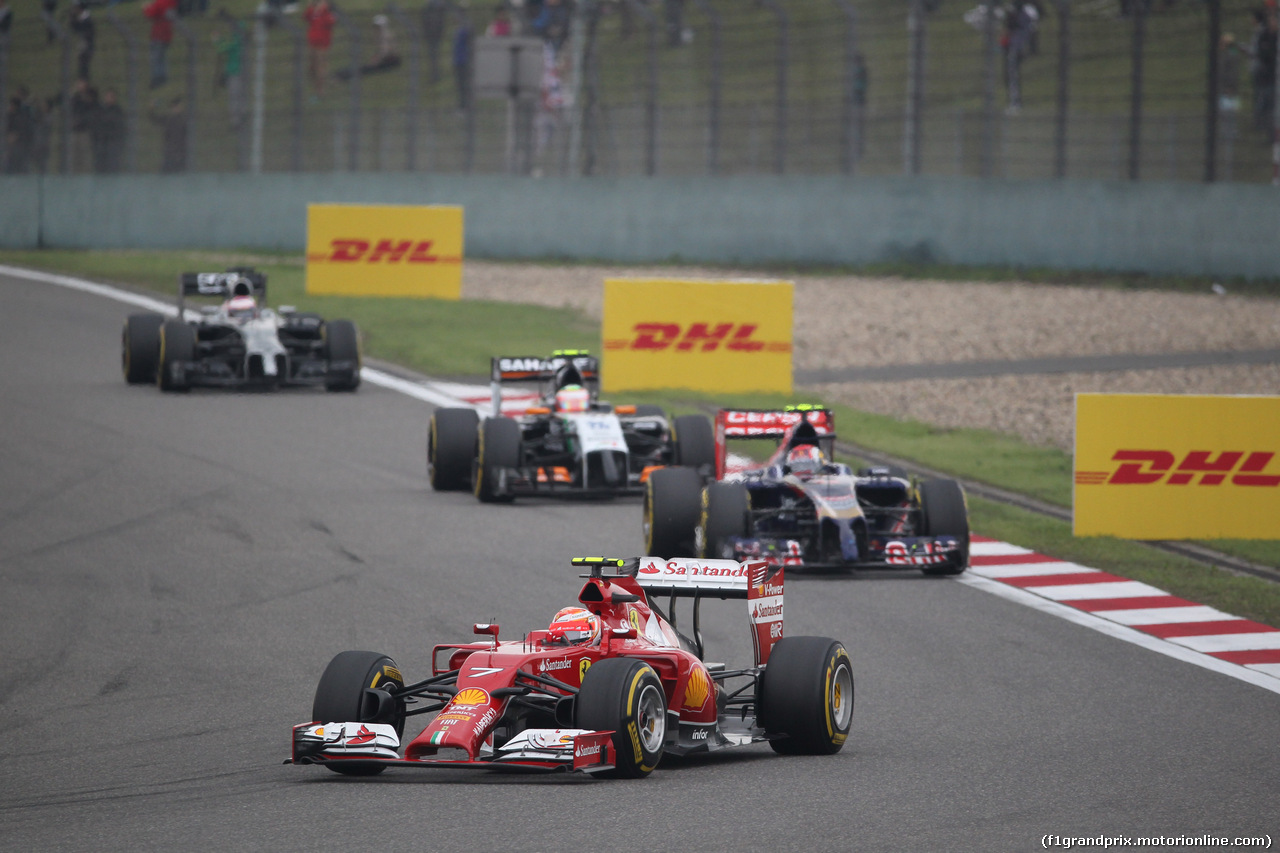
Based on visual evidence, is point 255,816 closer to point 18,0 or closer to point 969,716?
point 969,716

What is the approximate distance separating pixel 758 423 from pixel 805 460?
106 cm

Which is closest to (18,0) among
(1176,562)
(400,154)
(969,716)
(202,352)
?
(400,154)

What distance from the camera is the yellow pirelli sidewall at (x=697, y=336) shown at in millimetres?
22094

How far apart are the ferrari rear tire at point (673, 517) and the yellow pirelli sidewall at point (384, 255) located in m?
17.8

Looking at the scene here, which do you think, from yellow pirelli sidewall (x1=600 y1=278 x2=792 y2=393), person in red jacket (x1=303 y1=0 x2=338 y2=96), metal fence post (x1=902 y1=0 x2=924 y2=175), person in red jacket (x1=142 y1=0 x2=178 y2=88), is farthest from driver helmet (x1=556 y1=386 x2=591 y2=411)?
person in red jacket (x1=142 y1=0 x2=178 y2=88)

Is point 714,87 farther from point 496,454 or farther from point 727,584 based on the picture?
point 727,584

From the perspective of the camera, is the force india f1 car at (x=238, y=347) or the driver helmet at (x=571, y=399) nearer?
the driver helmet at (x=571, y=399)

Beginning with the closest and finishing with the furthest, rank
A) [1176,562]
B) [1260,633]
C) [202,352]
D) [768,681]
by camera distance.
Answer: [768,681]
[1260,633]
[1176,562]
[202,352]

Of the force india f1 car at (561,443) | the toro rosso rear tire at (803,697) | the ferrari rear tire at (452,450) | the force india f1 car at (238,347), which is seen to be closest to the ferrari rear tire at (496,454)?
the force india f1 car at (561,443)

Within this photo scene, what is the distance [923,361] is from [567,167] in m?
14.2

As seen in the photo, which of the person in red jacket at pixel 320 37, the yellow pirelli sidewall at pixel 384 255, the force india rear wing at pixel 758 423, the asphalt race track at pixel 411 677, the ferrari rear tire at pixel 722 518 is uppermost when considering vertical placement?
the person in red jacket at pixel 320 37

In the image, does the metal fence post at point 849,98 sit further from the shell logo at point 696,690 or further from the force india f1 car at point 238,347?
the shell logo at point 696,690

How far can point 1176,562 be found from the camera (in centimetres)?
1377

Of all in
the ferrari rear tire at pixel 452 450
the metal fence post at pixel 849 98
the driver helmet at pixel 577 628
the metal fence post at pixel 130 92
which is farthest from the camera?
the metal fence post at pixel 130 92
